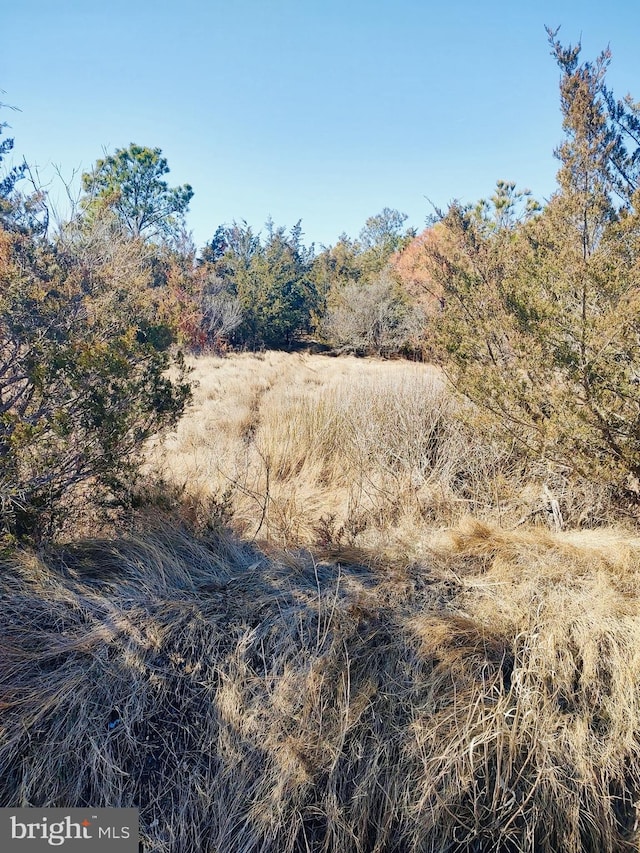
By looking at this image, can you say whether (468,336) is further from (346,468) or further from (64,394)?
(64,394)

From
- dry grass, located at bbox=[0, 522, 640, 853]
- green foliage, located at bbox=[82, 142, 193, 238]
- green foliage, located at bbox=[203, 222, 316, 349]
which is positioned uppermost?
green foliage, located at bbox=[82, 142, 193, 238]

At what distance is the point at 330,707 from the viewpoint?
6.55 ft

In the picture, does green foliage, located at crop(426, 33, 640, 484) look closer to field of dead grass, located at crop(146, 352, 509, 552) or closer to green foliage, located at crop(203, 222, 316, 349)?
field of dead grass, located at crop(146, 352, 509, 552)

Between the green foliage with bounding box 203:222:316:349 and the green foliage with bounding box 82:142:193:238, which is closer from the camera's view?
the green foliage with bounding box 203:222:316:349

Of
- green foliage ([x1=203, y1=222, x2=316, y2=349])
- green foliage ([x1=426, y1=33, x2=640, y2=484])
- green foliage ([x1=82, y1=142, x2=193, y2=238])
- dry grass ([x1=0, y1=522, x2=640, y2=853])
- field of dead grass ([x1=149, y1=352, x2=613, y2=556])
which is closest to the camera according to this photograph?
dry grass ([x1=0, y1=522, x2=640, y2=853])

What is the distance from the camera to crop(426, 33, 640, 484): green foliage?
2.75 meters

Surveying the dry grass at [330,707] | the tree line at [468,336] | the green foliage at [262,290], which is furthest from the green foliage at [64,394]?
the green foliage at [262,290]

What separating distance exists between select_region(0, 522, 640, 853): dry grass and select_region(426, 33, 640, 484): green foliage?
834 mm

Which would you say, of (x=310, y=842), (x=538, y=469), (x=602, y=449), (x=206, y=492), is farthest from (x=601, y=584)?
(x=206, y=492)

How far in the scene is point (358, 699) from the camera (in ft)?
6.61

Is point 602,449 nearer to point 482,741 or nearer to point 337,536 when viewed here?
point 337,536

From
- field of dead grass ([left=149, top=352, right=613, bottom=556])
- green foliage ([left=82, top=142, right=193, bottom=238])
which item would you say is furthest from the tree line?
green foliage ([left=82, top=142, right=193, bottom=238])

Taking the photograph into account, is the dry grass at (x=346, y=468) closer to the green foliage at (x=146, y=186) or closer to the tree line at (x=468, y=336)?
the tree line at (x=468, y=336)

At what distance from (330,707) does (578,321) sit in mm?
2441
